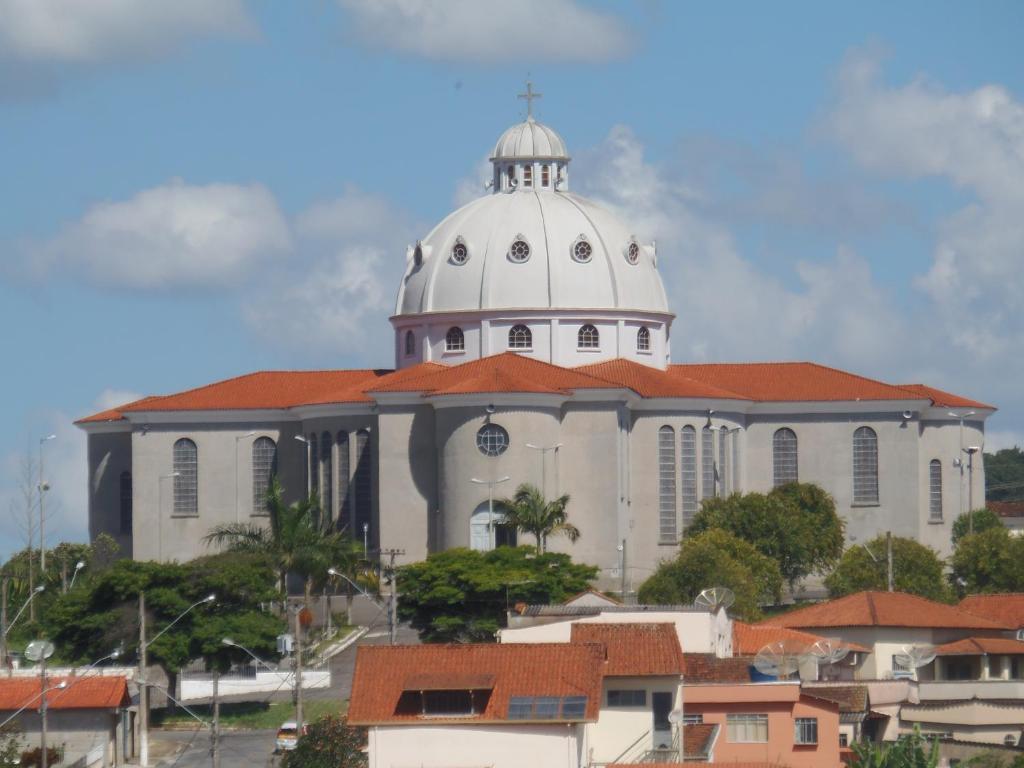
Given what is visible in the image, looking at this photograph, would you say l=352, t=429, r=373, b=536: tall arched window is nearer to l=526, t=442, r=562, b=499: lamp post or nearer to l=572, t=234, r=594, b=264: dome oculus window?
l=526, t=442, r=562, b=499: lamp post

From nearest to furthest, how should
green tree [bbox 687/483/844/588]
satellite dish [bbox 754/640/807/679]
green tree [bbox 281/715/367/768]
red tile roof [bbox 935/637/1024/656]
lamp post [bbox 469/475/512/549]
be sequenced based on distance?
1. green tree [bbox 281/715/367/768]
2. satellite dish [bbox 754/640/807/679]
3. red tile roof [bbox 935/637/1024/656]
4. lamp post [bbox 469/475/512/549]
5. green tree [bbox 687/483/844/588]

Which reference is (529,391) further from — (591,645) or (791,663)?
(591,645)

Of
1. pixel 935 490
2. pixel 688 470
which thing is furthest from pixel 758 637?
pixel 935 490

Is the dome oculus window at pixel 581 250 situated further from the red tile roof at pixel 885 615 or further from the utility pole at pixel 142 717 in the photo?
the utility pole at pixel 142 717

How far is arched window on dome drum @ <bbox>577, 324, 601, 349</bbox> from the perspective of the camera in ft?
376

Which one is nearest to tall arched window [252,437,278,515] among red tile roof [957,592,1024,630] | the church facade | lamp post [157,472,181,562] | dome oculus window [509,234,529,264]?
the church facade

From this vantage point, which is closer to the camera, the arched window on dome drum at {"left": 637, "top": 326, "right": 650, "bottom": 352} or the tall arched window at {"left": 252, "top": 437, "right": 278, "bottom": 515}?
the arched window on dome drum at {"left": 637, "top": 326, "right": 650, "bottom": 352}

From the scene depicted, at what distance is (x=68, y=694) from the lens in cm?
7462

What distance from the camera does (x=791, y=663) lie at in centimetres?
6988

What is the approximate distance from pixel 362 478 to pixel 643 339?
12.4m

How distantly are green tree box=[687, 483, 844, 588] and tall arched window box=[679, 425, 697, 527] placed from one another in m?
1.85

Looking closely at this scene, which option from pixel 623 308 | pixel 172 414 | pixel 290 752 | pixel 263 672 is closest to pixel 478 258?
pixel 623 308

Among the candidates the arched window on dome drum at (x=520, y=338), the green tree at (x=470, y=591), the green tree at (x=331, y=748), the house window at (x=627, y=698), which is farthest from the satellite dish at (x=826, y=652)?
the arched window on dome drum at (x=520, y=338)

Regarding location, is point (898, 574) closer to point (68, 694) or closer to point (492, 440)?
point (492, 440)
